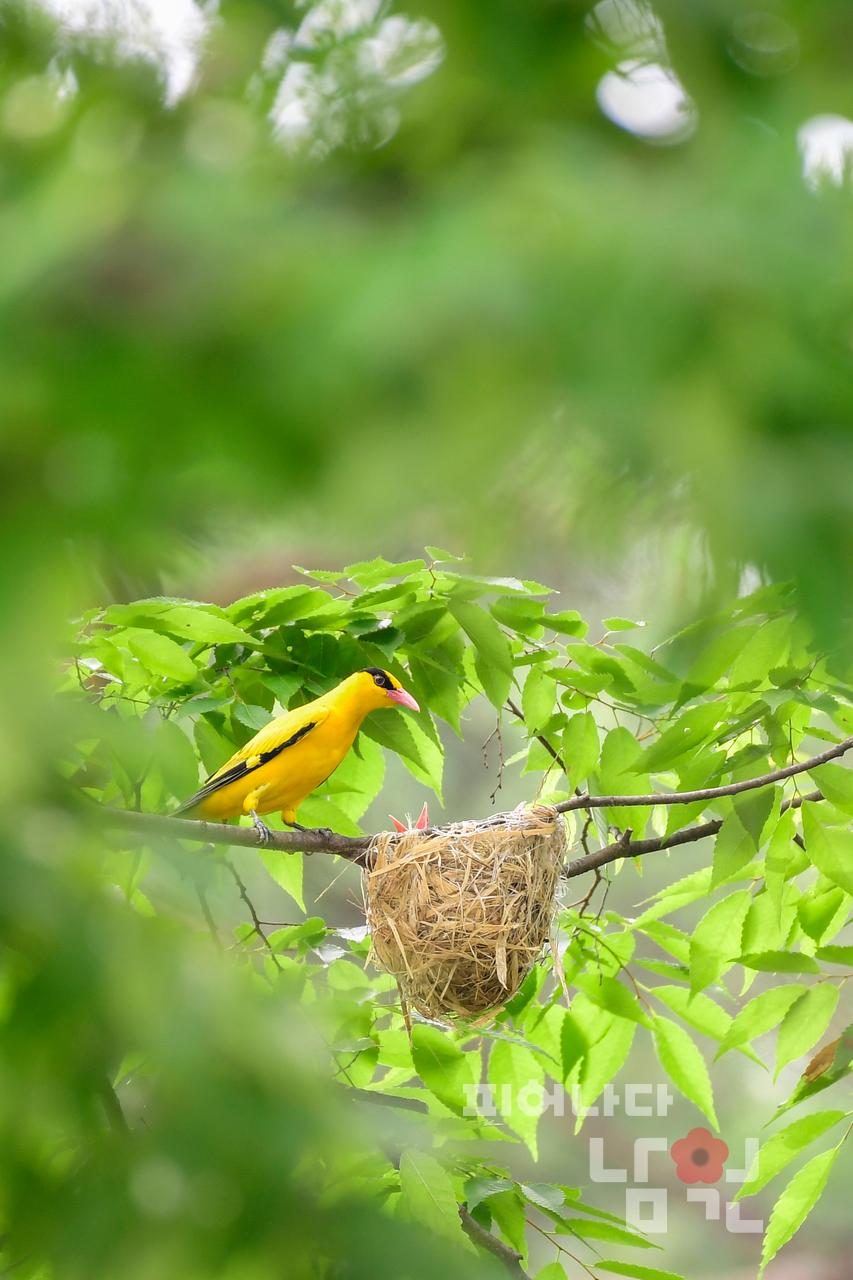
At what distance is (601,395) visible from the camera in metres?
0.38

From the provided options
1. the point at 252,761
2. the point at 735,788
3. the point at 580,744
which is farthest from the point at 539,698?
the point at 252,761

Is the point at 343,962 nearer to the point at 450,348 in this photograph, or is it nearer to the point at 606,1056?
the point at 606,1056

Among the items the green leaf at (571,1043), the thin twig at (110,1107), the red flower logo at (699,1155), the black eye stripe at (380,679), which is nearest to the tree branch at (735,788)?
the green leaf at (571,1043)

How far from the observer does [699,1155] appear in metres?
6.94

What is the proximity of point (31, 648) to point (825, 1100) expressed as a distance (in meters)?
9.74

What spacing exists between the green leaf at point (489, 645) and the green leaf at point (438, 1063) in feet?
2.35

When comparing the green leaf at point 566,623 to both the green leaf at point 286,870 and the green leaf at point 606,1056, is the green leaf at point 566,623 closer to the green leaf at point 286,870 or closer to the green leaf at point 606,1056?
the green leaf at point 286,870

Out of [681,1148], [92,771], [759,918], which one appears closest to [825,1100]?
[681,1148]

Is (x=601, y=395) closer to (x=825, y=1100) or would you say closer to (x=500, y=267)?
(x=500, y=267)

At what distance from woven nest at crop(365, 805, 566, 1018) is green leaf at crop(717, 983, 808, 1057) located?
96 centimetres

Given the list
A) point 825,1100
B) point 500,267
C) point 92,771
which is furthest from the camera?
point 825,1100

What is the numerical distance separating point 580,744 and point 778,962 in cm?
60

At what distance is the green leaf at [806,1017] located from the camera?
93.3 inches

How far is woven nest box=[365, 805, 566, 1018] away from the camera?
326 cm
